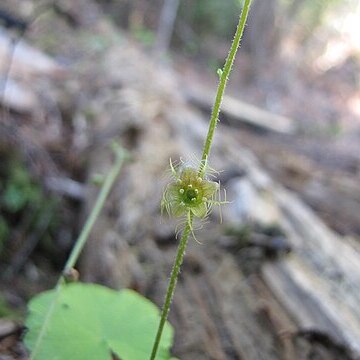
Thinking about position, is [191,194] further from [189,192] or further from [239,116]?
[239,116]

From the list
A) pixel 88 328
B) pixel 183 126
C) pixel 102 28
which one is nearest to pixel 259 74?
pixel 102 28

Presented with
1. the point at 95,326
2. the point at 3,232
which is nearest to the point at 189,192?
the point at 95,326

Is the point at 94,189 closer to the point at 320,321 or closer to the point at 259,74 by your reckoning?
the point at 320,321

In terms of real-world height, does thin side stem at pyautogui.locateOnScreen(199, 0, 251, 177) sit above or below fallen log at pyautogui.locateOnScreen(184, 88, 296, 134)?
below

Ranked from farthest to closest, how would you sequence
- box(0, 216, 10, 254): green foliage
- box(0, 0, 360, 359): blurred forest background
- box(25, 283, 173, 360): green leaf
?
box(0, 216, 10, 254): green foliage
box(0, 0, 360, 359): blurred forest background
box(25, 283, 173, 360): green leaf

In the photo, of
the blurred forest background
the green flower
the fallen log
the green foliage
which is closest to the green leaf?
the blurred forest background

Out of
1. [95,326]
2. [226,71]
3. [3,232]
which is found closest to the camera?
[226,71]

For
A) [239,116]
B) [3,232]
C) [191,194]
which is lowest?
[191,194]

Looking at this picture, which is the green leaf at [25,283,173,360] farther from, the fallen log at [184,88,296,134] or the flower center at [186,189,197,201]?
the fallen log at [184,88,296,134]
